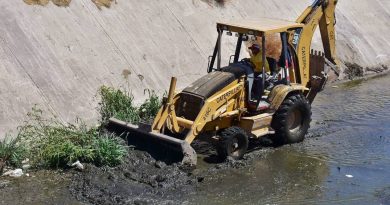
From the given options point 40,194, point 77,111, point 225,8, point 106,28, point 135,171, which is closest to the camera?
point 40,194

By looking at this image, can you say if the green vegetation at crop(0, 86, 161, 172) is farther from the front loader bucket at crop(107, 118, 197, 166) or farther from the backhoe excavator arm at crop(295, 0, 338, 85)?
the backhoe excavator arm at crop(295, 0, 338, 85)

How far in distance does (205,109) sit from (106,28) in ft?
19.0

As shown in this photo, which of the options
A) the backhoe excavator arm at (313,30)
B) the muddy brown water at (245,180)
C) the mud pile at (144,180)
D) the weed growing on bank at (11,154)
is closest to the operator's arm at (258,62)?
the backhoe excavator arm at (313,30)

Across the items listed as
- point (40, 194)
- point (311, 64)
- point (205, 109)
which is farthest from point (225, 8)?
point (40, 194)

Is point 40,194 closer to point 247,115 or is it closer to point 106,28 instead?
point 247,115

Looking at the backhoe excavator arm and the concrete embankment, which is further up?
the backhoe excavator arm

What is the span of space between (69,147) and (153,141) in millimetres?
1509

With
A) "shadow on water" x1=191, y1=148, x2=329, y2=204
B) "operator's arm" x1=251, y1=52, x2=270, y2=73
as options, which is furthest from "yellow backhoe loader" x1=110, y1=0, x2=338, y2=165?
"shadow on water" x1=191, y1=148, x2=329, y2=204

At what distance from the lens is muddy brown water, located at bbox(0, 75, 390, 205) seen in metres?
10.2

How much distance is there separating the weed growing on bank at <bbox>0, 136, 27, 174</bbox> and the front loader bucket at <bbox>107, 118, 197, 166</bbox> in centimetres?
180

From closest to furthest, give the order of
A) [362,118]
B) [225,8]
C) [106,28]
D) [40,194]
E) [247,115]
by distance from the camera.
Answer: [40,194]
[247,115]
[362,118]
[106,28]
[225,8]

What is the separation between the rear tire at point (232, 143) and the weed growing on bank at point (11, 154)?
361 cm

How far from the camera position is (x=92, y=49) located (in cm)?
1543

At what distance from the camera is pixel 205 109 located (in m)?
11.4
